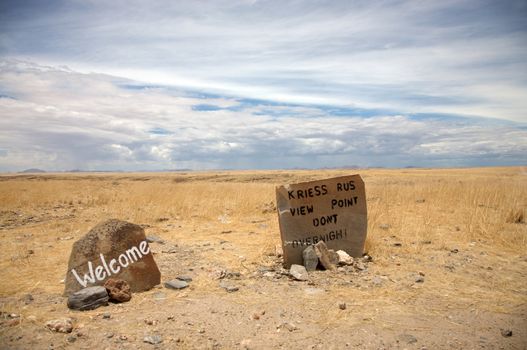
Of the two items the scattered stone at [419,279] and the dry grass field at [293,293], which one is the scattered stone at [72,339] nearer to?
the dry grass field at [293,293]

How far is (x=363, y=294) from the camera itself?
5258 mm

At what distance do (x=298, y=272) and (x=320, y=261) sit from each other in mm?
484

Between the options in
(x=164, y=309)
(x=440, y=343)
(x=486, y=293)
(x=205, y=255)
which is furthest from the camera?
(x=205, y=255)

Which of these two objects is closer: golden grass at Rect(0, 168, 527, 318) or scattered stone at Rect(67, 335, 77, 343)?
scattered stone at Rect(67, 335, 77, 343)

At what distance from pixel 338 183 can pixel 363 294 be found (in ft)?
7.25

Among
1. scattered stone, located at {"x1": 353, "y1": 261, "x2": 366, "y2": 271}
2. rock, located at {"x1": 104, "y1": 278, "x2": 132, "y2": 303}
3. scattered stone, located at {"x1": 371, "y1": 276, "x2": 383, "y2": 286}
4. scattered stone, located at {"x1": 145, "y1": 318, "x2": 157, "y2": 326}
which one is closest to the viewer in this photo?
scattered stone, located at {"x1": 145, "y1": 318, "x2": 157, "y2": 326}

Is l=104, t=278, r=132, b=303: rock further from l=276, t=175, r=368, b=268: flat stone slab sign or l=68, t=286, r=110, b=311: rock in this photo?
l=276, t=175, r=368, b=268: flat stone slab sign

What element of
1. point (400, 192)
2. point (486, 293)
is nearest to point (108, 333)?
point (486, 293)

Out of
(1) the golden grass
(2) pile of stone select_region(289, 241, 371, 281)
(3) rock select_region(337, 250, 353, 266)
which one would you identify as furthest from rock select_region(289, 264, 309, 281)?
(3) rock select_region(337, 250, 353, 266)

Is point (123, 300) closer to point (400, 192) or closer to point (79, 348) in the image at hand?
point (79, 348)

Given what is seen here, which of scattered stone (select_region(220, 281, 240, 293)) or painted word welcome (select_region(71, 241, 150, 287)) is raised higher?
painted word welcome (select_region(71, 241, 150, 287))

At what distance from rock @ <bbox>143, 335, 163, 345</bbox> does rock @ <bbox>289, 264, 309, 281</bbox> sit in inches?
96.9

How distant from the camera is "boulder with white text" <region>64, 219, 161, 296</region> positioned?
5043 millimetres

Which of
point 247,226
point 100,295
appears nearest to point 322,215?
point 100,295
